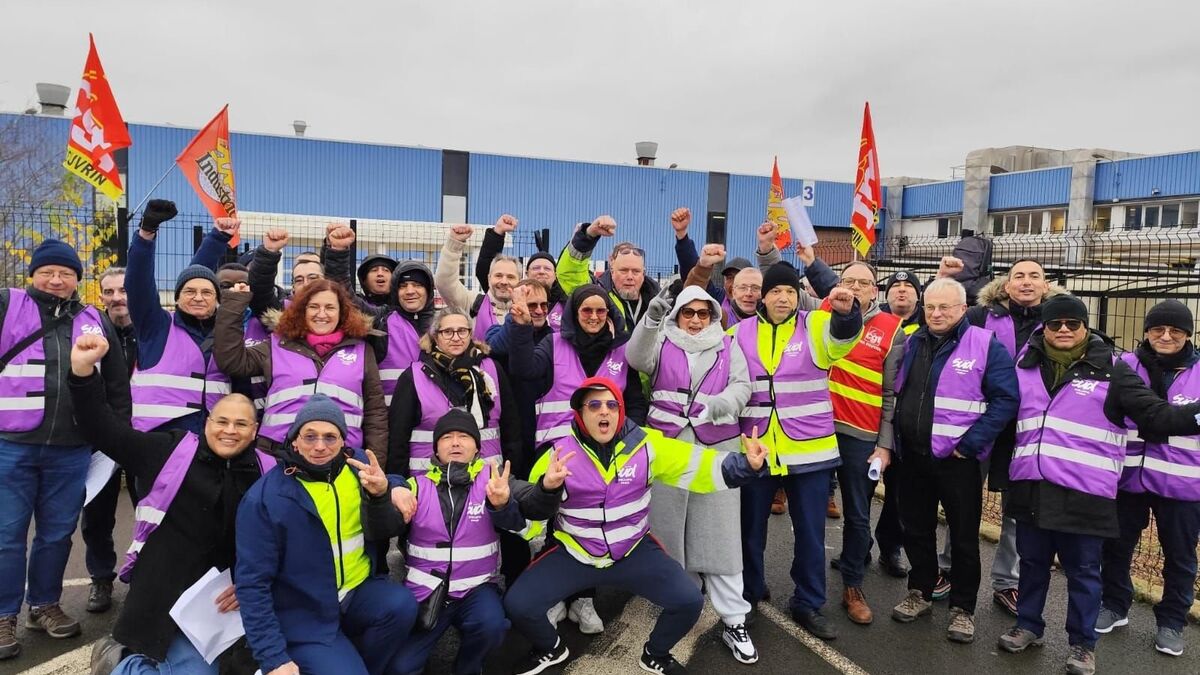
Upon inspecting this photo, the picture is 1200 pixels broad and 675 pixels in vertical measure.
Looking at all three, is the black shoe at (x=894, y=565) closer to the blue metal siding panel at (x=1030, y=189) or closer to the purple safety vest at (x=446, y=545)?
the purple safety vest at (x=446, y=545)

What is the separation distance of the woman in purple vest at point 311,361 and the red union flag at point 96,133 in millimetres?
3768

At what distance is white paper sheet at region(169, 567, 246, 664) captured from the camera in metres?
3.20

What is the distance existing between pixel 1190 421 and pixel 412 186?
26.5m

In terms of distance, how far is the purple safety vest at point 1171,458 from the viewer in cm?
400

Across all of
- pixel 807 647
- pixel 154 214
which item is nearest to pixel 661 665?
pixel 807 647

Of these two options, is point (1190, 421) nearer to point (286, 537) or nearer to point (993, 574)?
point (993, 574)

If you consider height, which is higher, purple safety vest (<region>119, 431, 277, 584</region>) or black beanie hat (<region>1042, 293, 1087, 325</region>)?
black beanie hat (<region>1042, 293, 1087, 325</region>)

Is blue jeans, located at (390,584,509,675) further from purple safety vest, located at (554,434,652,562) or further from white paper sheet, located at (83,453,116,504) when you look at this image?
white paper sheet, located at (83,453,116,504)

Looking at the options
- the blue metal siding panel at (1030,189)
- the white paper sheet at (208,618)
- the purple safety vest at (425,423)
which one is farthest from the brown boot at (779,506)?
the blue metal siding panel at (1030,189)

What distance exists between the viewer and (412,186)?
27406mm

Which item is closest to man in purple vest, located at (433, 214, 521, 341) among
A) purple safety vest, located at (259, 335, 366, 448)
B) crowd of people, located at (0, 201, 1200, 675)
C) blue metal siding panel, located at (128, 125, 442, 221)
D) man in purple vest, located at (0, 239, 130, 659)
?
crowd of people, located at (0, 201, 1200, 675)

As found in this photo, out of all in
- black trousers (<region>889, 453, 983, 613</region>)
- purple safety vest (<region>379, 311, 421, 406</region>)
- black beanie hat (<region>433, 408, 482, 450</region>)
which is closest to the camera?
black beanie hat (<region>433, 408, 482, 450</region>)

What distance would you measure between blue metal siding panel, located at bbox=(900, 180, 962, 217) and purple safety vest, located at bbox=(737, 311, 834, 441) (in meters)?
30.0

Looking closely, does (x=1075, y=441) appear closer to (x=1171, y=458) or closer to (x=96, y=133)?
(x=1171, y=458)
